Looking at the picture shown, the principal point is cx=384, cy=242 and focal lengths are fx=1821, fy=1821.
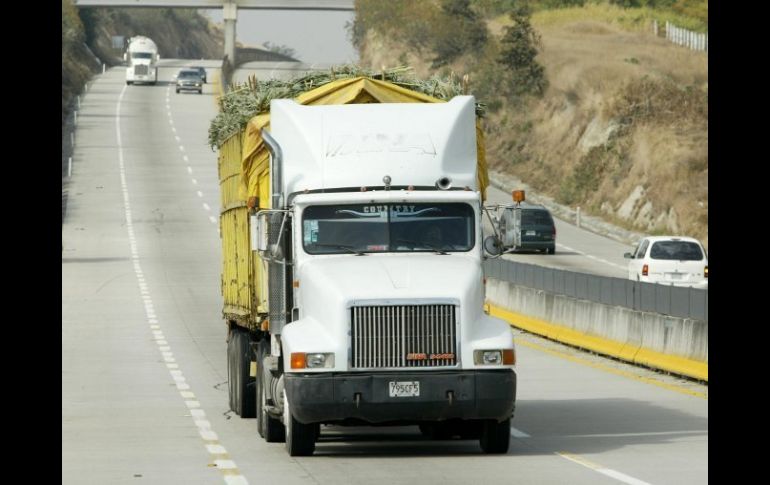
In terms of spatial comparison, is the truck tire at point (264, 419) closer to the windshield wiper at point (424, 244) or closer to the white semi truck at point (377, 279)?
the white semi truck at point (377, 279)

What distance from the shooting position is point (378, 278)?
59.9 feet

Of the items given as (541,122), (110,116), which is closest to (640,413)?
(541,122)

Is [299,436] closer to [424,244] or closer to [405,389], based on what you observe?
[405,389]

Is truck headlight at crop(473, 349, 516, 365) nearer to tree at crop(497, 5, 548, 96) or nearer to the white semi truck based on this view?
the white semi truck

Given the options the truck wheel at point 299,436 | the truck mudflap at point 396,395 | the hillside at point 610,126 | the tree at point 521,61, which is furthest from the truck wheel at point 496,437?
the tree at point 521,61

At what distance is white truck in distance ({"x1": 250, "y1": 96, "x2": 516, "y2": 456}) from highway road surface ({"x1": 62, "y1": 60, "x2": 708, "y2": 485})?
0.56 m

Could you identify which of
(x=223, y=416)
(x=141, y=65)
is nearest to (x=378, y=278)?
(x=223, y=416)

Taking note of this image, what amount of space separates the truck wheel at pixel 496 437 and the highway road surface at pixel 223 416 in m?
0.19

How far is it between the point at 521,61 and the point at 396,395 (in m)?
80.6

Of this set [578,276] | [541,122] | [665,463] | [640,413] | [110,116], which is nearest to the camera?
[665,463]

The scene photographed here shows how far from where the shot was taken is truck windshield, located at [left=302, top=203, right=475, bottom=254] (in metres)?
19.0
